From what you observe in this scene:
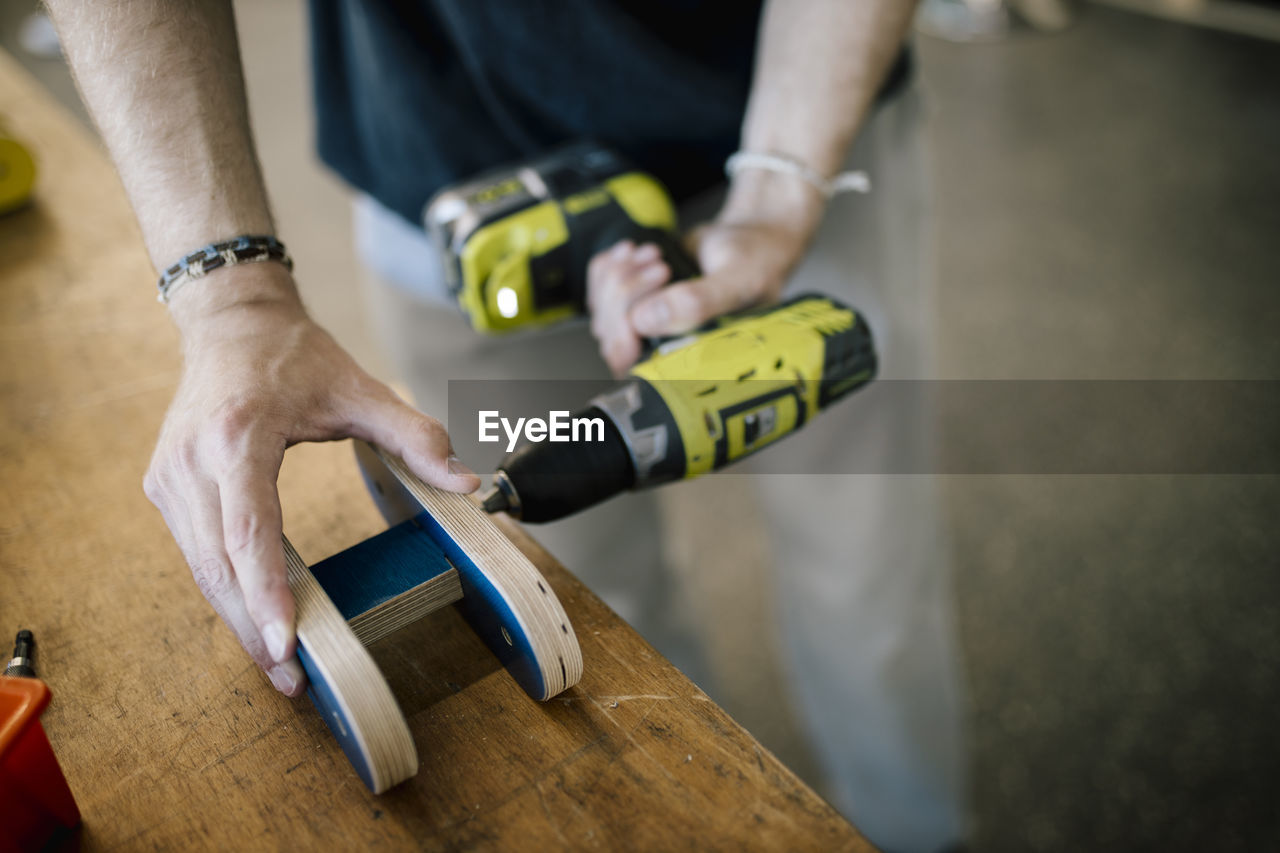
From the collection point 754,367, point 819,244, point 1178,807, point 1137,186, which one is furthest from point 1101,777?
point 1137,186

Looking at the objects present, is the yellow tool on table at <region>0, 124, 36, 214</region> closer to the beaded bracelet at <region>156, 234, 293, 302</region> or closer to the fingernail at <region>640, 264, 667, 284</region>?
the beaded bracelet at <region>156, 234, 293, 302</region>

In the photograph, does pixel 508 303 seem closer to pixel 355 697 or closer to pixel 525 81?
pixel 525 81

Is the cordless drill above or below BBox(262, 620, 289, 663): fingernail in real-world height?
above

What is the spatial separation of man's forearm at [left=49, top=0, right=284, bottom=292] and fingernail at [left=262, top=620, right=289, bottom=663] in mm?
301

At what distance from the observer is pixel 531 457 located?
0.64m

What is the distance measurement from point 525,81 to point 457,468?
0.53 meters

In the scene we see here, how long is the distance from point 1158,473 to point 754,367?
1514 millimetres

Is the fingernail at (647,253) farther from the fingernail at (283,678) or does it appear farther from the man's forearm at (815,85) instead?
the fingernail at (283,678)

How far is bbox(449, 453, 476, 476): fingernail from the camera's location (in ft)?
1.96

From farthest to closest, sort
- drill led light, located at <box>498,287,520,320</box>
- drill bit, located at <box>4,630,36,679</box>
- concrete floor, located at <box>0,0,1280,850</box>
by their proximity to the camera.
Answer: concrete floor, located at <box>0,0,1280,850</box> → drill led light, located at <box>498,287,520,320</box> → drill bit, located at <box>4,630,36,679</box>

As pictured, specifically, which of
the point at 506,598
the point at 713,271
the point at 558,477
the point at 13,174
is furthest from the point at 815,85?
the point at 13,174

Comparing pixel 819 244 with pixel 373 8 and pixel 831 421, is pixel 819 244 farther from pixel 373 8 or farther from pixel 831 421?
pixel 373 8

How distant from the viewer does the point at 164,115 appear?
664 mm

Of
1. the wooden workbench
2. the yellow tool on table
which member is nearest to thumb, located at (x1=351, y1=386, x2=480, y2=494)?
the wooden workbench
